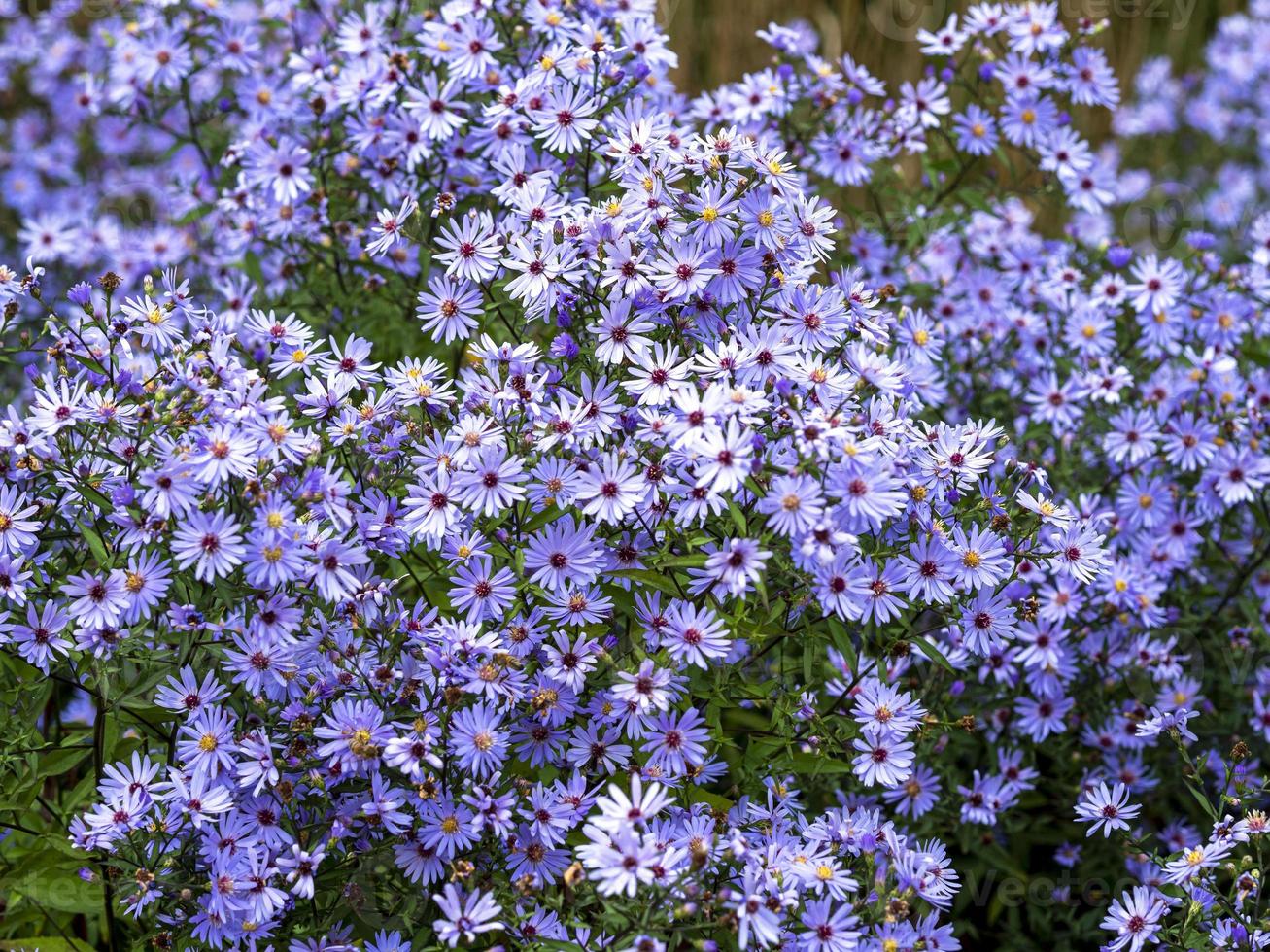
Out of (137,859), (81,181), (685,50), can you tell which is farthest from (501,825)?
(685,50)

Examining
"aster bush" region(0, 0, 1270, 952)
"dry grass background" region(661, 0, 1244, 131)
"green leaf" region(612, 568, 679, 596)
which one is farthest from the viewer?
"dry grass background" region(661, 0, 1244, 131)

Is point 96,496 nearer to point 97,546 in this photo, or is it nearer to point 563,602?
point 97,546

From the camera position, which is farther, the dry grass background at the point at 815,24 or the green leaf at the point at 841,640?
the dry grass background at the point at 815,24

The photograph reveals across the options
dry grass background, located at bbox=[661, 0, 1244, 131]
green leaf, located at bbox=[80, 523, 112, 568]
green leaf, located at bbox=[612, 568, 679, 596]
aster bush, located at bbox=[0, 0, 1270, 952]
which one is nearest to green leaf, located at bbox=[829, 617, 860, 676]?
aster bush, located at bbox=[0, 0, 1270, 952]

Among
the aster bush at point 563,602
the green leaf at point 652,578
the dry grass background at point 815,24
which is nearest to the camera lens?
the aster bush at point 563,602

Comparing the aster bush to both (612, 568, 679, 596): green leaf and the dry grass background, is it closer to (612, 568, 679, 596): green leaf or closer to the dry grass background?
(612, 568, 679, 596): green leaf

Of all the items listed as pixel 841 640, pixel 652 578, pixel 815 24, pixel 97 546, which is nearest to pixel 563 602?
pixel 652 578

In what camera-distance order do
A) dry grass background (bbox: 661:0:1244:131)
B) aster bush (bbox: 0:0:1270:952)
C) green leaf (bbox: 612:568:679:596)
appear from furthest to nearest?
dry grass background (bbox: 661:0:1244:131) < green leaf (bbox: 612:568:679:596) < aster bush (bbox: 0:0:1270:952)

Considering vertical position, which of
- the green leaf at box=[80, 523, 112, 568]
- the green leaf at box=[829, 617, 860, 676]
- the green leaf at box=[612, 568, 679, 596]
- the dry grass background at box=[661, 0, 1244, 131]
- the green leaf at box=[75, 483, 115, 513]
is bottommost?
the green leaf at box=[829, 617, 860, 676]

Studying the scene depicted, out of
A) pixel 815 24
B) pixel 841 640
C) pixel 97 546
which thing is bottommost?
pixel 841 640

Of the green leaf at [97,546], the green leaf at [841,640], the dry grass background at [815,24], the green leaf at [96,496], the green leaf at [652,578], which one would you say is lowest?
the green leaf at [841,640]

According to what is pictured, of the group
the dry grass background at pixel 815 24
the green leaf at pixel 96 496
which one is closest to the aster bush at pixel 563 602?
the green leaf at pixel 96 496

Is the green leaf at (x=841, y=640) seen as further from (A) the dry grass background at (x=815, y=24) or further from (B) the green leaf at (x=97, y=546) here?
(A) the dry grass background at (x=815, y=24)
